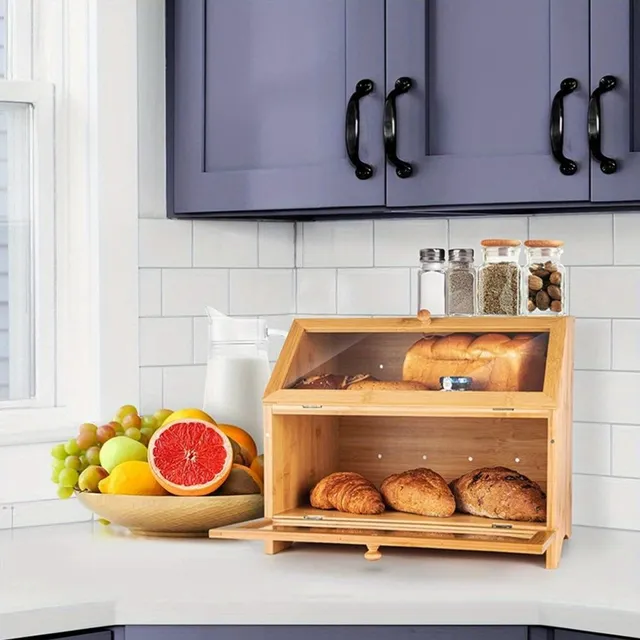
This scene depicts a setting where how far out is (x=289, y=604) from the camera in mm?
1711

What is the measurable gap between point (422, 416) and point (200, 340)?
618mm

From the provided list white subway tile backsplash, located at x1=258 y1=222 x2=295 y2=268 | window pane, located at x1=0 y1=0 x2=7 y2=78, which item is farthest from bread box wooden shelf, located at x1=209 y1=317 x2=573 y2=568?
window pane, located at x1=0 y1=0 x2=7 y2=78

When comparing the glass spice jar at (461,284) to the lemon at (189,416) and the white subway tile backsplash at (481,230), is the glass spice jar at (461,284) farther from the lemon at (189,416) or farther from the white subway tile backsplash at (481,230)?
the lemon at (189,416)

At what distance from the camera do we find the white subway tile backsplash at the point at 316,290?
2.62 m

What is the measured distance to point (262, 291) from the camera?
2607 millimetres

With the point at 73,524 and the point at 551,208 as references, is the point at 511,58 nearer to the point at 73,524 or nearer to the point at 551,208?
the point at 551,208

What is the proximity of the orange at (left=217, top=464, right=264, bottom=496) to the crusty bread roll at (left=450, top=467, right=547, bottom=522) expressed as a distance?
1.24ft

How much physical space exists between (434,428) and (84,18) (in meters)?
1.12

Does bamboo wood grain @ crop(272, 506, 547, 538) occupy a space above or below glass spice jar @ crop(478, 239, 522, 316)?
below

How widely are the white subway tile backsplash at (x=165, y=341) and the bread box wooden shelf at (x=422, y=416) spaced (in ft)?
1.26

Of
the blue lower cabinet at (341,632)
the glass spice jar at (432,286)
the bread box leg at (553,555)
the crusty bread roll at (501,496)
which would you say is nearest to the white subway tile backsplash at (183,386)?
the glass spice jar at (432,286)

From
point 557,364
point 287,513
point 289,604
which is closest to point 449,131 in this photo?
point 557,364

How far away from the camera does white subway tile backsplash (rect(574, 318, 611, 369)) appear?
7.48 feet

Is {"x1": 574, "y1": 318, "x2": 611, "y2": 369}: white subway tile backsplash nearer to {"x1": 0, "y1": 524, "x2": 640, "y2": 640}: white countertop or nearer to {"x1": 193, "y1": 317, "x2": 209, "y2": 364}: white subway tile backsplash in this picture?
{"x1": 0, "y1": 524, "x2": 640, "y2": 640}: white countertop
